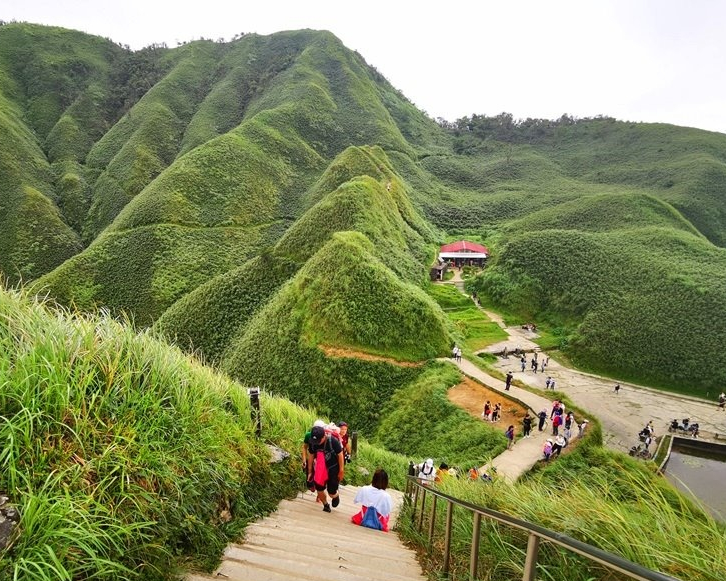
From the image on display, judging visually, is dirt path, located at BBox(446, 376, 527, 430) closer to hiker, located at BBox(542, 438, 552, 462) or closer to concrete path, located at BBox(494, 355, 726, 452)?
hiker, located at BBox(542, 438, 552, 462)

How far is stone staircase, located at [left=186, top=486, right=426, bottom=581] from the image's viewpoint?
10.1 feet

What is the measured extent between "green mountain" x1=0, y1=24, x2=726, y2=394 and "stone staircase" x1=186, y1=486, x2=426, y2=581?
316 cm

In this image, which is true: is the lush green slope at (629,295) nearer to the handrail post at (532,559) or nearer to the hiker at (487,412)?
the hiker at (487,412)

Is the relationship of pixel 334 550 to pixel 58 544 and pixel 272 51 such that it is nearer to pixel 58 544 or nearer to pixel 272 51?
pixel 58 544

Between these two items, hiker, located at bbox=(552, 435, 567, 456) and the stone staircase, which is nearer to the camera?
the stone staircase

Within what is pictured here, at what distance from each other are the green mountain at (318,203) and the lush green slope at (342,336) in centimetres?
16

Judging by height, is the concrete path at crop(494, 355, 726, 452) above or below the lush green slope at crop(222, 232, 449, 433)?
below

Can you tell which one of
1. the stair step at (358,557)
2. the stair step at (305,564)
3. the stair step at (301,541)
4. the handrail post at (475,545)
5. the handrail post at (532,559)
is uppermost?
the handrail post at (532,559)

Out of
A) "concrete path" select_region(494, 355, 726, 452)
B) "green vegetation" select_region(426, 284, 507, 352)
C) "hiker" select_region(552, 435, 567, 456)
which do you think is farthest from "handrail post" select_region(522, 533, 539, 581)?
"green vegetation" select_region(426, 284, 507, 352)

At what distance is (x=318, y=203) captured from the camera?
4091 cm

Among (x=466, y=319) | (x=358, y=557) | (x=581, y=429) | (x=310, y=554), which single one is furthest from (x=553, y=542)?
(x=466, y=319)

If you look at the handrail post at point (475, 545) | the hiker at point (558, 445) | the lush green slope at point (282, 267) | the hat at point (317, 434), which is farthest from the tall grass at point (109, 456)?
the lush green slope at point (282, 267)

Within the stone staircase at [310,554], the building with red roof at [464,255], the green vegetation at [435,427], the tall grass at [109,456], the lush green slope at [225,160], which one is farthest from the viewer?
the building with red roof at [464,255]

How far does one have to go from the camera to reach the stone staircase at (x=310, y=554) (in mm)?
3076
